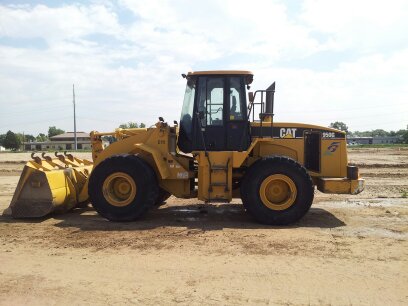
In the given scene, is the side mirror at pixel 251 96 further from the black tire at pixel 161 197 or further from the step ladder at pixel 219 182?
the black tire at pixel 161 197

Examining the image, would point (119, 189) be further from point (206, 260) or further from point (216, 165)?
point (206, 260)

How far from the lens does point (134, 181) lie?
8219 millimetres

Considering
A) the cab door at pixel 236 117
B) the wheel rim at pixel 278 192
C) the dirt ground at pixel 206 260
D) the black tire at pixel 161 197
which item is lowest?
the dirt ground at pixel 206 260

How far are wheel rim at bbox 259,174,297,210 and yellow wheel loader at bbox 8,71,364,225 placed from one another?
0.06 feet

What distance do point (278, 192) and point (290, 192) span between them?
8.7 inches

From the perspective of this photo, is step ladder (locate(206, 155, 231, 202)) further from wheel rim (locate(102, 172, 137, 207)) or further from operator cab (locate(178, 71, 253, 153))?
wheel rim (locate(102, 172, 137, 207))

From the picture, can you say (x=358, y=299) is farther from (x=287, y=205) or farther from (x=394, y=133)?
(x=394, y=133)

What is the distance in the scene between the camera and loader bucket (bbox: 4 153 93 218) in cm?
838

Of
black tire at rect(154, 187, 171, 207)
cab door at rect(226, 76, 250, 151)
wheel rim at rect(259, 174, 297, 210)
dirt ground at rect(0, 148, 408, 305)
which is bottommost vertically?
dirt ground at rect(0, 148, 408, 305)

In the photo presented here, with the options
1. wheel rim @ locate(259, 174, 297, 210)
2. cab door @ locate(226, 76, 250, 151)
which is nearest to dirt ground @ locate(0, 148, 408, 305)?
wheel rim @ locate(259, 174, 297, 210)

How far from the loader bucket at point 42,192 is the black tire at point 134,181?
0.74m

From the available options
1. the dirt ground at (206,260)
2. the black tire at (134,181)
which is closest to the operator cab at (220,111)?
the black tire at (134,181)

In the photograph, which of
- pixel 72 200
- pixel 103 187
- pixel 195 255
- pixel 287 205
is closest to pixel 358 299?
pixel 195 255

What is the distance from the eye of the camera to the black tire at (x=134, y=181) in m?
8.20
